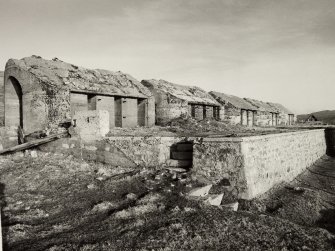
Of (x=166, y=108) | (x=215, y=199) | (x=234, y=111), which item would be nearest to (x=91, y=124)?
(x=215, y=199)

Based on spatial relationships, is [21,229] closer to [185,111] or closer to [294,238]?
[294,238]

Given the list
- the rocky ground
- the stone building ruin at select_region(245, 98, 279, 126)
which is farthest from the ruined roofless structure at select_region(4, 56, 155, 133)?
the stone building ruin at select_region(245, 98, 279, 126)

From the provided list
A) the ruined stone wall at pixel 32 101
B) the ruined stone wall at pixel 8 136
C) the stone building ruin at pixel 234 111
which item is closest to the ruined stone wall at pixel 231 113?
the stone building ruin at pixel 234 111

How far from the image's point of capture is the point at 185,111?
19.0 m

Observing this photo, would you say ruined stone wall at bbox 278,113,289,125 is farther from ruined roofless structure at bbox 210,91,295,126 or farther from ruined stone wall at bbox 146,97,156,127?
ruined stone wall at bbox 146,97,156,127

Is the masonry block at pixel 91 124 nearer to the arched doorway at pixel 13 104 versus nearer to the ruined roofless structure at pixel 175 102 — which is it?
the arched doorway at pixel 13 104

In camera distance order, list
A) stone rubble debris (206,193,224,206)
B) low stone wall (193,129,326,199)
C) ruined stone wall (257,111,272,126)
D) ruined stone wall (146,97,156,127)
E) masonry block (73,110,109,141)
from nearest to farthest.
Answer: stone rubble debris (206,193,224,206) → low stone wall (193,129,326,199) → masonry block (73,110,109,141) → ruined stone wall (146,97,156,127) → ruined stone wall (257,111,272,126)

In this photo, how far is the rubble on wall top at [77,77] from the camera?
12.6 meters

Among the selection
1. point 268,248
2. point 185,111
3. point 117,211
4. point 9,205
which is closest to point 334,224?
point 268,248

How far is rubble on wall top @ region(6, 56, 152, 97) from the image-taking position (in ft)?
41.5

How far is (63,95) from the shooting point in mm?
12266

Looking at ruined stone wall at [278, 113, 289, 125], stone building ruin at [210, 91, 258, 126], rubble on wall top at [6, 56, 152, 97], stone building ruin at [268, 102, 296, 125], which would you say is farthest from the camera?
stone building ruin at [268, 102, 296, 125]

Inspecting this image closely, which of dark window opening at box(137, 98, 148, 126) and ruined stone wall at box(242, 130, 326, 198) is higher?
dark window opening at box(137, 98, 148, 126)

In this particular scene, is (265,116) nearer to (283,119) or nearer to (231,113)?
(283,119)
